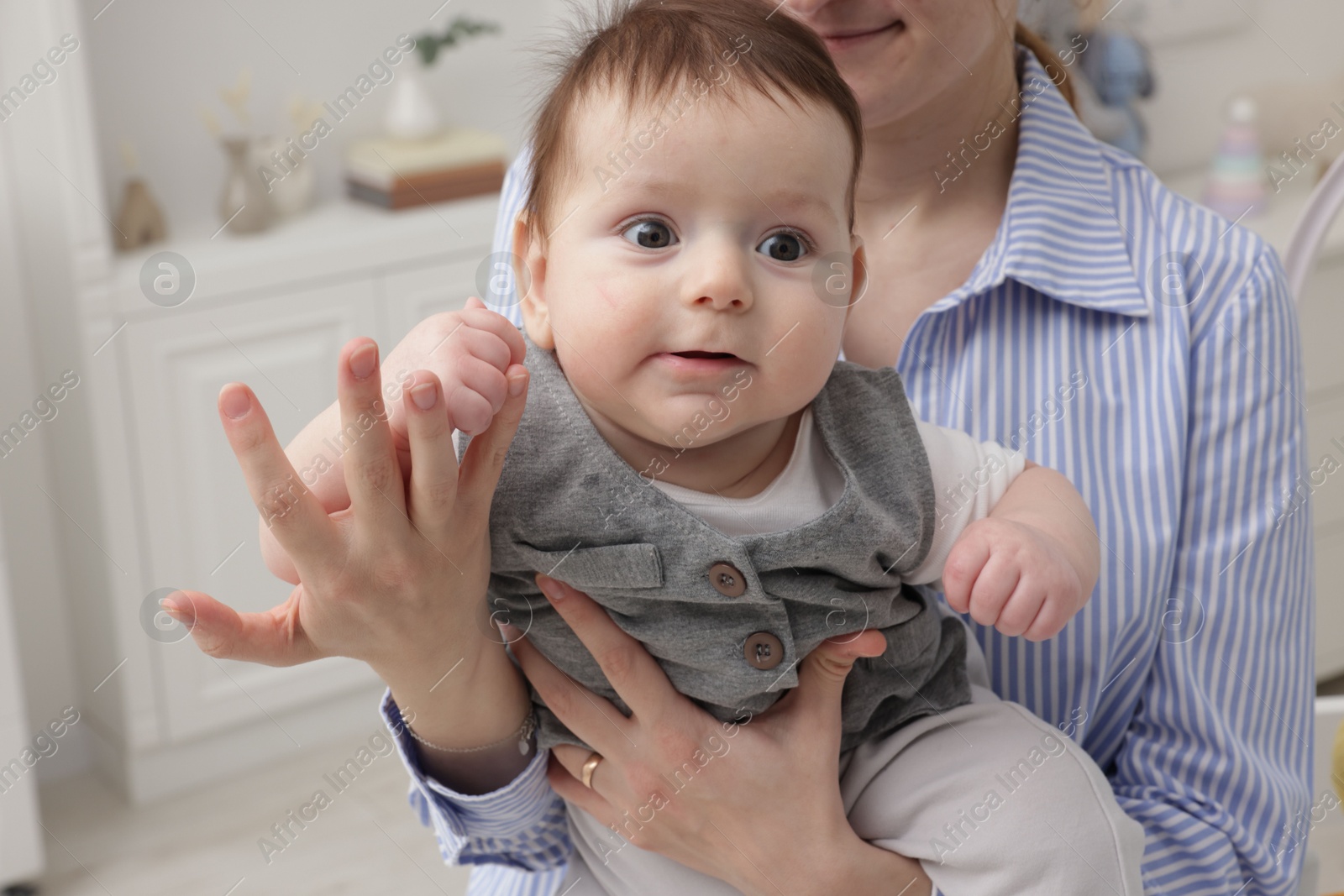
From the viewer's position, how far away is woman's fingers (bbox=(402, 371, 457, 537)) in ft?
2.22

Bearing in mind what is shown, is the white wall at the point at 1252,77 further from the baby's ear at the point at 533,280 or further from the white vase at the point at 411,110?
the baby's ear at the point at 533,280

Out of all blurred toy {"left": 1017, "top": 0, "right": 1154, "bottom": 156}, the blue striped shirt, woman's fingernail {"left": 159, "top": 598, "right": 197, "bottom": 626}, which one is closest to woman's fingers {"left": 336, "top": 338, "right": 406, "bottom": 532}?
woman's fingernail {"left": 159, "top": 598, "right": 197, "bottom": 626}

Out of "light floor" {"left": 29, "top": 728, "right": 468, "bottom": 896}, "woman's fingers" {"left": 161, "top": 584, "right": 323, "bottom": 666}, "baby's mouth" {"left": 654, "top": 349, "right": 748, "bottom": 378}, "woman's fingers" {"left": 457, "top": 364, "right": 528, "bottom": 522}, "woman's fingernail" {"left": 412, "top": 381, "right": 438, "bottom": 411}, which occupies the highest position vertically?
"woman's fingernail" {"left": 412, "top": 381, "right": 438, "bottom": 411}

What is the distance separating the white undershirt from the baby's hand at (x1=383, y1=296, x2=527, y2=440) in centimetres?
17

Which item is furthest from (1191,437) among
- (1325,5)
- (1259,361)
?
(1325,5)

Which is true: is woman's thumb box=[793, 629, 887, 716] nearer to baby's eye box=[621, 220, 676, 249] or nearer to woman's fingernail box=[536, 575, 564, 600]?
woman's fingernail box=[536, 575, 564, 600]

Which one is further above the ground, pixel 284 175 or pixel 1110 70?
pixel 1110 70

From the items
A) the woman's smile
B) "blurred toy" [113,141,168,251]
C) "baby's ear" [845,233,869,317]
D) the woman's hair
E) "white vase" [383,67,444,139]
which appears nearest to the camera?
"baby's ear" [845,233,869,317]

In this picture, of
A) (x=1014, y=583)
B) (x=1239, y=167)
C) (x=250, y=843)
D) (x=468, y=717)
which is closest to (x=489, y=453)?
(x=468, y=717)

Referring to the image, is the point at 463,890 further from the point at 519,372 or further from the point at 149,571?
the point at 519,372

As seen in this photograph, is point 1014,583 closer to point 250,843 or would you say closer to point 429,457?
point 429,457

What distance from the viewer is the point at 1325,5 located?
10.0ft

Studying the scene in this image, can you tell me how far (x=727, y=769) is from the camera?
3.08 ft

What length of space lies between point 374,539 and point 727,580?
246 millimetres
